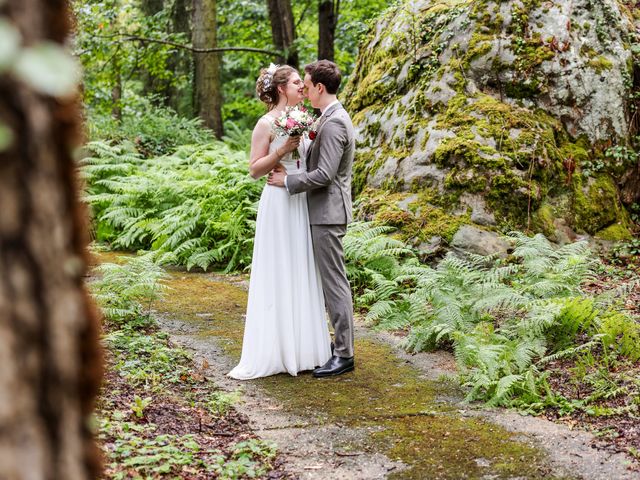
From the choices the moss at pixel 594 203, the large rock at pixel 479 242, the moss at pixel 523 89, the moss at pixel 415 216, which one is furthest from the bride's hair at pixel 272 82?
the moss at pixel 594 203

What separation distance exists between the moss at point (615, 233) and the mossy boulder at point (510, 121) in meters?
0.07

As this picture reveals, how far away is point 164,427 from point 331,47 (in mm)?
11216

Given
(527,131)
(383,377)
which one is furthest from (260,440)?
(527,131)

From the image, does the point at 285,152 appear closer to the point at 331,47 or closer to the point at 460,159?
the point at 460,159

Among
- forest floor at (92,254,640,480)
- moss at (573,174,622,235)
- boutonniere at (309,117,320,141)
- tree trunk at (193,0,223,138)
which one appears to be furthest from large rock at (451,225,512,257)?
tree trunk at (193,0,223,138)

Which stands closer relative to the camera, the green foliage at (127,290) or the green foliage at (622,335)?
the green foliage at (622,335)

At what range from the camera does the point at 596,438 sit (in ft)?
14.0

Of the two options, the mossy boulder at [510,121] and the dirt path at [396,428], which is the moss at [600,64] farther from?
the dirt path at [396,428]

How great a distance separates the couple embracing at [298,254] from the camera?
568cm

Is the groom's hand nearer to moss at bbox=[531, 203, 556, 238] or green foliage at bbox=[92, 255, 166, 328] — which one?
green foliage at bbox=[92, 255, 166, 328]

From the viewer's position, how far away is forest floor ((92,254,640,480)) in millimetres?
3918

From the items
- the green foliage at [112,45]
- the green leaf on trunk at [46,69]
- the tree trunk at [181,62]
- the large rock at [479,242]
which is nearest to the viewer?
the green leaf on trunk at [46,69]

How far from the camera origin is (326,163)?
5527mm

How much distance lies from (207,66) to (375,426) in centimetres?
1272
